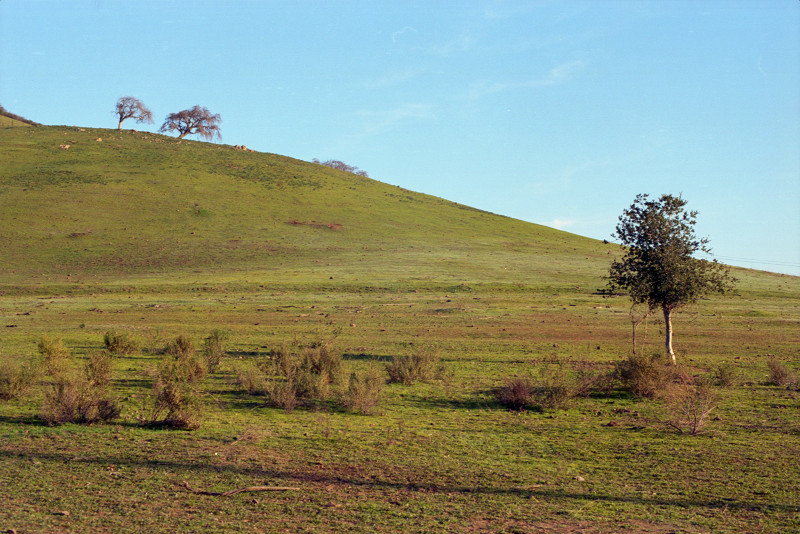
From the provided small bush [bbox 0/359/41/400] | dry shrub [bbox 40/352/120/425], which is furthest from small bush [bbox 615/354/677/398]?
small bush [bbox 0/359/41/400]

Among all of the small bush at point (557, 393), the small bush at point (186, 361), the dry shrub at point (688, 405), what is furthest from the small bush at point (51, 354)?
the dry shrub at point (688, 405)

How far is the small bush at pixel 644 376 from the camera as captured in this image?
1599 cm

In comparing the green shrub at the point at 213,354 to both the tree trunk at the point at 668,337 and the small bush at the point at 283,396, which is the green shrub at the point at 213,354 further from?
the tree trunk at the point at 668,337

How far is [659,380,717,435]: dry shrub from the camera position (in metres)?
12.4

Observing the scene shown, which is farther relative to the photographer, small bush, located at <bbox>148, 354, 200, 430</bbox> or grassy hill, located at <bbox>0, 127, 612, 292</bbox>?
grassy hill, located at <bbox>0, 127, 612, 292</bbox>

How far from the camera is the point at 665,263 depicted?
2027cm

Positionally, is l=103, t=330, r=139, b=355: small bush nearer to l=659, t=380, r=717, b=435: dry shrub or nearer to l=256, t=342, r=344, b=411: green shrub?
l=256, t=342, r=344, b=411: green shrub

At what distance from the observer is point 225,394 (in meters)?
15.1

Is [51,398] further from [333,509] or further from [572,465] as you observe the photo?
[572,465]

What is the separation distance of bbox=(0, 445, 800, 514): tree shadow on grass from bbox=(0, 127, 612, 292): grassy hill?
38021mm

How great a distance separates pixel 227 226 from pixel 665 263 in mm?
54819

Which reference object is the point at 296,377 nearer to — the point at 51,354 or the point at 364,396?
the point at 364,396

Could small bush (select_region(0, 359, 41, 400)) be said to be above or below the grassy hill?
below

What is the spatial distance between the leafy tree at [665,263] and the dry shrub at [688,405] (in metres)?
4.19
